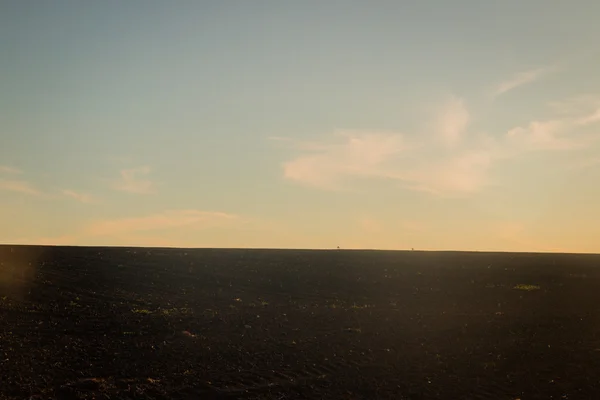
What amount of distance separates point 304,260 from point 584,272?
30.2 meters

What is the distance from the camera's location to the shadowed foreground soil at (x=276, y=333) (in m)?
28.9

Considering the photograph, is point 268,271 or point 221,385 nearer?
point 221,385

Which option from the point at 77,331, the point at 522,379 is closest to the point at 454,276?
the point at 522,379

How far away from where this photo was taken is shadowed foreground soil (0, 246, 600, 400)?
2886 cm

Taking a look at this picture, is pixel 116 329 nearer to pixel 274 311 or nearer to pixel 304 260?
pixel 274 311

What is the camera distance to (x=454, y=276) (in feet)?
208

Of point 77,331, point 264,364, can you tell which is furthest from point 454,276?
point 77,331

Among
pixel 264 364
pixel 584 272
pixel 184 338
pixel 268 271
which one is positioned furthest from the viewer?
pixel 584 272

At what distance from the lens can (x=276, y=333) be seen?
37.2 meters

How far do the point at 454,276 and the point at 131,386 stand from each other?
42.7 meters

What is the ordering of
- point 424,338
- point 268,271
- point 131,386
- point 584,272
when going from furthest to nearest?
point 584,272 → point 268,271 → point 424,338 → point 131,386

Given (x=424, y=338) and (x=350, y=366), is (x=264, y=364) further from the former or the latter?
(x=424, y=338)

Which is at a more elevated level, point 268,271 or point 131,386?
point 268,271

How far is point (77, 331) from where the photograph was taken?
111 feet
